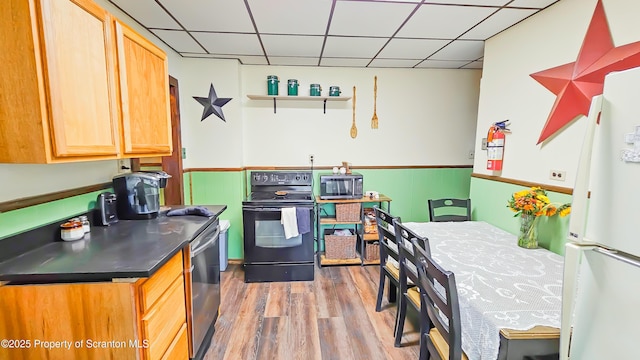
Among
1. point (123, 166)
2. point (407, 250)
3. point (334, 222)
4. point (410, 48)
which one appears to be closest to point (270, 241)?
point (334, 222)

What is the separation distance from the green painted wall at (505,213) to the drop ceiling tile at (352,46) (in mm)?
1621

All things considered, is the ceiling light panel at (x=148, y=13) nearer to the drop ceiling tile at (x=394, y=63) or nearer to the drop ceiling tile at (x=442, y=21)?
the drop ceiling tile at (x=442, y=21)

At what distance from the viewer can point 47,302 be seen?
1137 mm

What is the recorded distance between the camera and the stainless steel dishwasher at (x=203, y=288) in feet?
5.75

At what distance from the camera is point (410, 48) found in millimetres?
2932

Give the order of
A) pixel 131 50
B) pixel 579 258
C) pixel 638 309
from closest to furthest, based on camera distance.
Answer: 1. pixel 638 309
2. pixel 579 258
3. pixel 131 50

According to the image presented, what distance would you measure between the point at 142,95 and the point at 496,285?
7.19 feet

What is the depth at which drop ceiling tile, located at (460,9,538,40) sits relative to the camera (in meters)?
2.12

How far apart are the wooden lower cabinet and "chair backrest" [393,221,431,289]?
4.22ft

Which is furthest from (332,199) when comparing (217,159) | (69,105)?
(69,105)

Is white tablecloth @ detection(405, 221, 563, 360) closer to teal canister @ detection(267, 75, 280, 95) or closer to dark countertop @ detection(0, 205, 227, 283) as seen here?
dark countertop @ detection(0, 205, 227, 283)

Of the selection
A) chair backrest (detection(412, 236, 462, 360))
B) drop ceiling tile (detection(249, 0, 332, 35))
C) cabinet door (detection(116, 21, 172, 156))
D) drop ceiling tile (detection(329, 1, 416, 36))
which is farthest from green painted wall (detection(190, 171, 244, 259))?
chair backrest (detection(412, 236, 462, 360))

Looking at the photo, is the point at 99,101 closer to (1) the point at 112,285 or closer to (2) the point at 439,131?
(1) the point at 112,285

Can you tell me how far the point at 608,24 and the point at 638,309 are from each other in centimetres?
170
